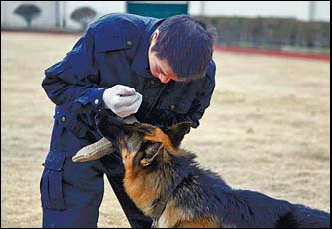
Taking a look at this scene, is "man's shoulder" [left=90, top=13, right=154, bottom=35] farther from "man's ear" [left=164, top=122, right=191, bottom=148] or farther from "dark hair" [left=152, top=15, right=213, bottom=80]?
"man's ear" [left=164, top=122, right=191, bottom=148]

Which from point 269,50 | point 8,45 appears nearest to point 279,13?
point 269,50

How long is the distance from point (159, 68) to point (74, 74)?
0.55 meters

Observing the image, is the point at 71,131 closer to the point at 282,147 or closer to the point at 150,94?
the point at 150,94

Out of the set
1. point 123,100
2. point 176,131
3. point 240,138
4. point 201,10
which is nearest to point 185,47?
point 123,100

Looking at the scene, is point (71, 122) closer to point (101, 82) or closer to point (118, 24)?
point (101, 82)

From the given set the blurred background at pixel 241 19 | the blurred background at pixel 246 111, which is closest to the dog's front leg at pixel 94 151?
the blurred background at pixel 246 111

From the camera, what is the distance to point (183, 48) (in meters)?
3.69

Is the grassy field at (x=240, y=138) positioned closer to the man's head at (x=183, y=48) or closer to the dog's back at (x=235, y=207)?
the dog's back at (x=235, y=207)

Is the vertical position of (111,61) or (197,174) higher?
(111,61)

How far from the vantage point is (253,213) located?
3.82 m

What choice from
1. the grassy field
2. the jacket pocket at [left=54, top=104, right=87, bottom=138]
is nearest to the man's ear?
the jacket pocket at [left=54, top=104, right=87, bottom=138]

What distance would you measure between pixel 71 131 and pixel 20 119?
817 centimetres

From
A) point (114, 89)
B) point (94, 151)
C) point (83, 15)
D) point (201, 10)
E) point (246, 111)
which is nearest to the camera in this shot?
point (114, 89)

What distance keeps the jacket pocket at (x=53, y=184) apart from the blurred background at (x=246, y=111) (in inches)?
47.3
